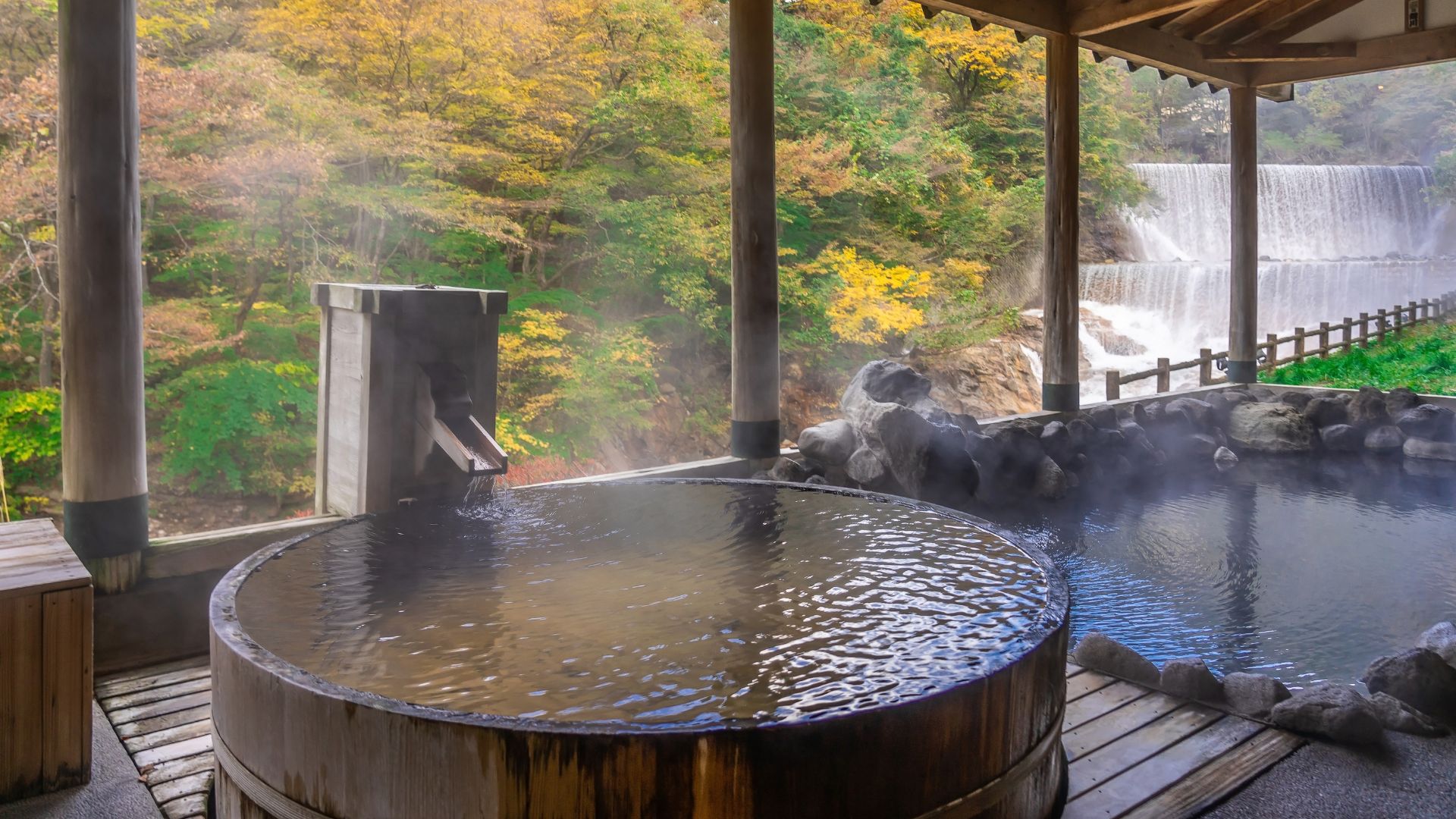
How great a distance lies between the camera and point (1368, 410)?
23.9 feet

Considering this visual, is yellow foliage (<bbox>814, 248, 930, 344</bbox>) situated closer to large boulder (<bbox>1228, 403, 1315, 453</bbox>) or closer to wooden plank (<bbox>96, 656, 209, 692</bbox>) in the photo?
large boulder (<bbox>1228, 403, 1315, 453</bbox>)

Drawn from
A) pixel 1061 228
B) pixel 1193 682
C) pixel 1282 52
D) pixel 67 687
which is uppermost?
pixel 1282 52

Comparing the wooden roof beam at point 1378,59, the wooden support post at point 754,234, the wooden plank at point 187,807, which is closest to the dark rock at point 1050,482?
the wooden support post at point 754,234

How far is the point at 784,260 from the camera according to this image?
9.55m

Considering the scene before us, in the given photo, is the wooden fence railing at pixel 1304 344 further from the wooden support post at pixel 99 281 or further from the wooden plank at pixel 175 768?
the wooden plank at pixel 175 768

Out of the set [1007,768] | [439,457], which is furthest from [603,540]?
[1007,768]

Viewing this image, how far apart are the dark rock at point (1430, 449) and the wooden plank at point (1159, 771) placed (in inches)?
230

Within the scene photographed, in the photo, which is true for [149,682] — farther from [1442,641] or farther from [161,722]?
[1442,641]

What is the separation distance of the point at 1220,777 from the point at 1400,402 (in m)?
6.76

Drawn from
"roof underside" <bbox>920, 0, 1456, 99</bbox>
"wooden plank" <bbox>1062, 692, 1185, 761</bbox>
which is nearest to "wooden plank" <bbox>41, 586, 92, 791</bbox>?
"wooden plank" <bbox>1062, 692, 1185, 761</bbox>

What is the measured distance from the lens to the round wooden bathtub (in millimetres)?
1339

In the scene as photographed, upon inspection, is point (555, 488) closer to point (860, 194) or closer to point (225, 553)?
point (225, 553)

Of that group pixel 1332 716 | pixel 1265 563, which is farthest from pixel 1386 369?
pixel 1332 716

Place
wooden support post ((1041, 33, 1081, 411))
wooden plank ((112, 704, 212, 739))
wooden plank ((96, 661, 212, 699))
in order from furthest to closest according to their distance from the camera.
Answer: wooden support post ((1041, 33, 1081, 411))
wooden plank ((96, 661, 212, 699))
wooden plank ((112, 704, 212, 739))
